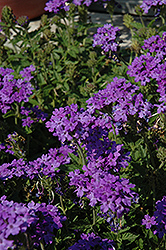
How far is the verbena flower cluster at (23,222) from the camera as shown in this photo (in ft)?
4.75

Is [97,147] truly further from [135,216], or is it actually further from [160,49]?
[160,49]

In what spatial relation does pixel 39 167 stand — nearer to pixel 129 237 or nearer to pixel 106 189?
pixel 106 189

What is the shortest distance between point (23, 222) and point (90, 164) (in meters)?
0.66

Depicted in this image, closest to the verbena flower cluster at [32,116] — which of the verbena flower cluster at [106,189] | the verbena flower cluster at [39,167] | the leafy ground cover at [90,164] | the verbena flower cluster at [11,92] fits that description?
the leafy ground cover at [90,164]

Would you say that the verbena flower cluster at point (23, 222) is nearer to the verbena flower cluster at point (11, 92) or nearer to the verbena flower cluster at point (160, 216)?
the verbena flower cluster at point (160, 216)

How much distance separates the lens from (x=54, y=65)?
421cm

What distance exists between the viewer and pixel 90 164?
2.03 meters

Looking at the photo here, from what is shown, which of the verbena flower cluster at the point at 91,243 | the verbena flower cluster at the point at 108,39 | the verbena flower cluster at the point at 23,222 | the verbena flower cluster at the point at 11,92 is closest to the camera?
the verbena flower cluster at the point at 23,222

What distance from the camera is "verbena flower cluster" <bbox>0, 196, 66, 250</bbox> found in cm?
145

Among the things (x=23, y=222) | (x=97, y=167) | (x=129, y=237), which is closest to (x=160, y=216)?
(x=129, y=237)

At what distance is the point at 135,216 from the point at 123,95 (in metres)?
1.08

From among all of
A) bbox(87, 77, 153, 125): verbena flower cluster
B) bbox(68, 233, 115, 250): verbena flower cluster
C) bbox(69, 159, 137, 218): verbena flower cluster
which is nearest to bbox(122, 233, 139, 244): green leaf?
bbox(68, 233, 115, 250): verbena flower cluster

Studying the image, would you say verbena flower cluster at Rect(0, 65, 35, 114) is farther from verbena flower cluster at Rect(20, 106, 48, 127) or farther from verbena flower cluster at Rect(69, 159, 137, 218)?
verbena flower cluster at Rect(69, 159, 137, 218)

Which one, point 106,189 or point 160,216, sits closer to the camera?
point 106,189
